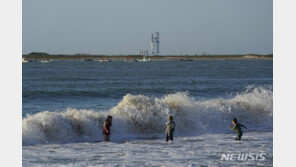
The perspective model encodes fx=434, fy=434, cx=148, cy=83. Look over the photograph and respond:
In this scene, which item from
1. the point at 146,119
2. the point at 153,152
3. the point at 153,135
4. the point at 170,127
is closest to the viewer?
the point at 153,152

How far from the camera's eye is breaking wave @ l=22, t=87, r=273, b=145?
18312 mm

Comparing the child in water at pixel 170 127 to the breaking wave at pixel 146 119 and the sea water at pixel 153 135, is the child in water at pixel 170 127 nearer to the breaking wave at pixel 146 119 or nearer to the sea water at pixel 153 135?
the sea water at pixel 153 135

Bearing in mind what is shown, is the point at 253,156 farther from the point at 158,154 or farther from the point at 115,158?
the point at 115,158

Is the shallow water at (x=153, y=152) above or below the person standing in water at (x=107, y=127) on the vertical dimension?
below

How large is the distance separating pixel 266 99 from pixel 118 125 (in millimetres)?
10284

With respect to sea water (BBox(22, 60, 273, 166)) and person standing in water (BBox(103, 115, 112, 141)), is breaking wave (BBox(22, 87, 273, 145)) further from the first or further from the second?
person standing in water (BBox(103, 115, 112, 141))

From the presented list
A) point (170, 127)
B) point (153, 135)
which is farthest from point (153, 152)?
point (153, 135)

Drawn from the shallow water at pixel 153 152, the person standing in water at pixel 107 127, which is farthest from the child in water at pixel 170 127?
the person standing in water at pixel 107 127

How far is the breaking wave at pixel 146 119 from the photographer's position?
18312 millimetres

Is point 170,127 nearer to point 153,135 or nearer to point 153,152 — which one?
point 153,152

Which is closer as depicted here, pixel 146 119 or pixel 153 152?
pixel 153 152

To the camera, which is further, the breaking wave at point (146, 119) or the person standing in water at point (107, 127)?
the breaking wave at point (146, 119)

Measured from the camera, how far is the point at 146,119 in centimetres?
2119
